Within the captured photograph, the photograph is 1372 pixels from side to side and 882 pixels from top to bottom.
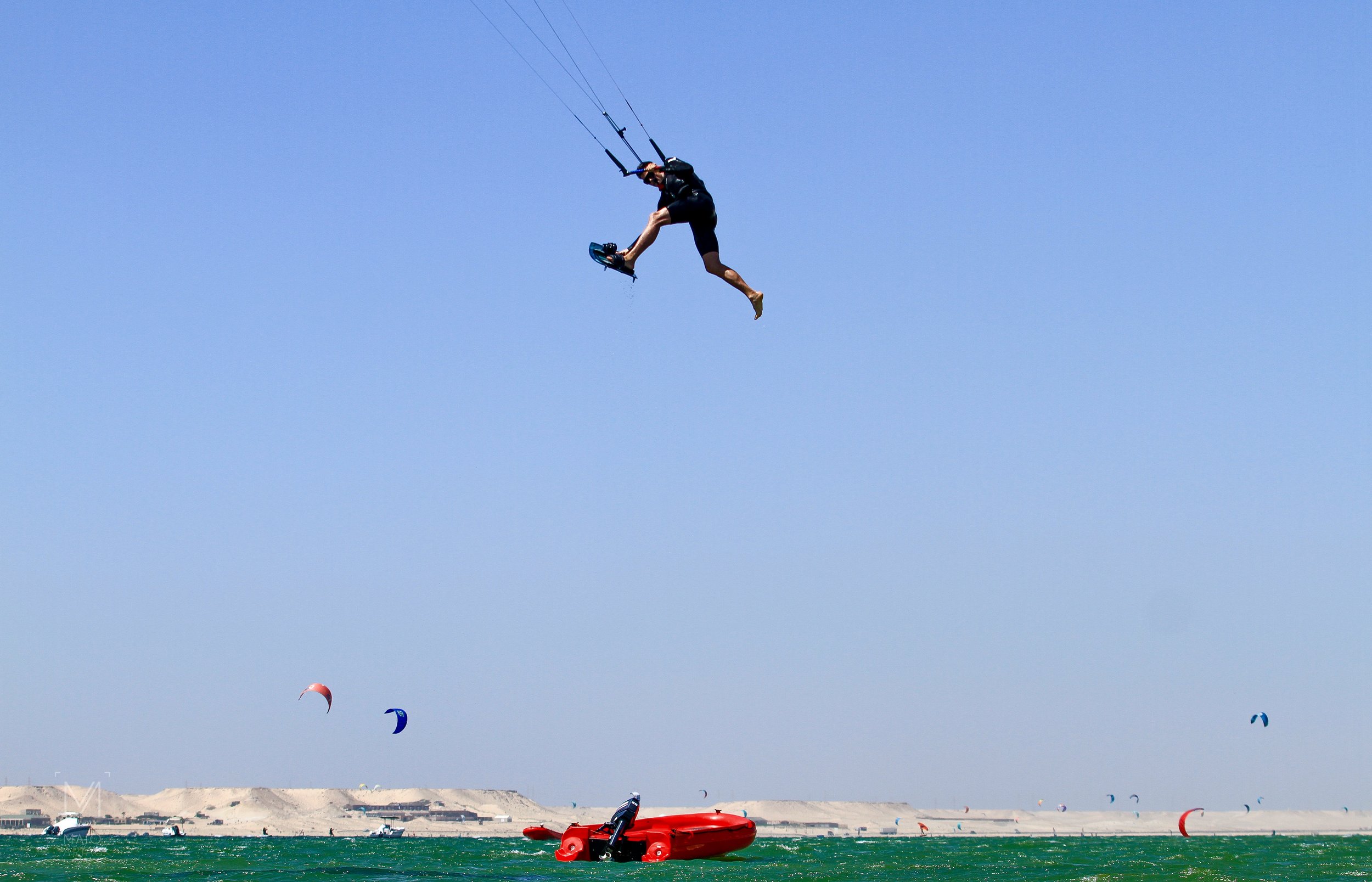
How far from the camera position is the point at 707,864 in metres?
35.7

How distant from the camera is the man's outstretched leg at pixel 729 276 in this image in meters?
15.9

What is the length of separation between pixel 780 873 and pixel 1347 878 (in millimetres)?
13596

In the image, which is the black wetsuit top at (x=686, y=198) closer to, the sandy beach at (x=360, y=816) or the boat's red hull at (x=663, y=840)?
the boat's red hull at (x=663, y=840)

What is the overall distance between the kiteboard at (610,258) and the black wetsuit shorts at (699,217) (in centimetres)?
79

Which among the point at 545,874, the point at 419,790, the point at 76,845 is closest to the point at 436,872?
the point at 545,874

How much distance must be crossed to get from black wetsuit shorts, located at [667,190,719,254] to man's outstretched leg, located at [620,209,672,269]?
0.09 metres

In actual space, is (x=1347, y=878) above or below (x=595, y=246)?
below

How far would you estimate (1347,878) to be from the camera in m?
32.7

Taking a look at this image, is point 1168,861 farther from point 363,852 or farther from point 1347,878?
point 363,852

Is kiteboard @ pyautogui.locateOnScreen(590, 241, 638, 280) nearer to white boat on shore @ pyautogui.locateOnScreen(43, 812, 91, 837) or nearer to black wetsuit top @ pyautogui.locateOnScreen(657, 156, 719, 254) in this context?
black wetsuit top @ pyautogui.locateOnScreen(657, 156, 719, 254)

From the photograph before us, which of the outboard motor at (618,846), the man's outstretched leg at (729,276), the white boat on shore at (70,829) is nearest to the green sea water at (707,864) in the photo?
the outboard motor at (618,846)

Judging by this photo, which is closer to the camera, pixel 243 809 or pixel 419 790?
pixel 243 809

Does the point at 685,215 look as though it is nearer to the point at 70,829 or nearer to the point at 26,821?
the point at 70,829

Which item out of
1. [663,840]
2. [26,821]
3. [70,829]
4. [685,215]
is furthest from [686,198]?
[26,821]
